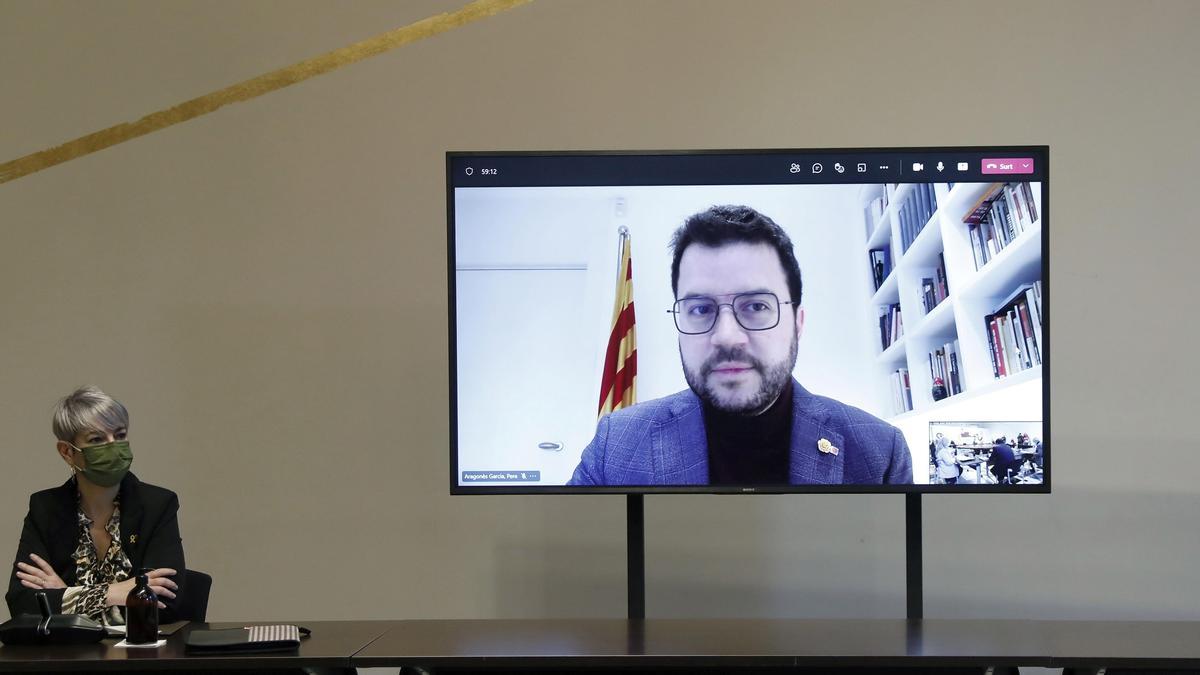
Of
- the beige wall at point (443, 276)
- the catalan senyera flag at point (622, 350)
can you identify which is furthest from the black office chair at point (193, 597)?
the catalan senyera flag at point (622, 350)

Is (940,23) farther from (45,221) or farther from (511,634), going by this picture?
(45,221)

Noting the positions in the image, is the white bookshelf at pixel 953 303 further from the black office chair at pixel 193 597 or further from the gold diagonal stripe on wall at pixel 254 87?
the black office chair at pixel 193 597

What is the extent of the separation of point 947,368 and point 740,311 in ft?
1.89


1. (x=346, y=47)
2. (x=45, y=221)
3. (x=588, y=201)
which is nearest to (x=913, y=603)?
(x=588, y=201)

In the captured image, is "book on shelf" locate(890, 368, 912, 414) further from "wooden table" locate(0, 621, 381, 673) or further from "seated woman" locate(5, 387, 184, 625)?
"seated woman" locate(5, 387, 184, 625)

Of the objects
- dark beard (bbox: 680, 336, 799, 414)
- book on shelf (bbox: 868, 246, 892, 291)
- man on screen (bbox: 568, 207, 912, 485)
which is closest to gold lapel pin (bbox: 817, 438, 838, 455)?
man on screen (bbox: 568, 207, 912, 485)

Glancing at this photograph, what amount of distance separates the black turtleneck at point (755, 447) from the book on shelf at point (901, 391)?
0.28 meters

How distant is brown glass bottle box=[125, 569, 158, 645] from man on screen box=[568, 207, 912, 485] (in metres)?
1.14

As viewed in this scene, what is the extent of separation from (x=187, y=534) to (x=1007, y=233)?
2.84 metres

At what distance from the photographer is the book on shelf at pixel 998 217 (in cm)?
291

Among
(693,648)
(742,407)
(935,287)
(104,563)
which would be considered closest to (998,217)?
(935,287)

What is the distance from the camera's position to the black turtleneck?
2943 mm

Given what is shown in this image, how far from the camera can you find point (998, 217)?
2.93 metres

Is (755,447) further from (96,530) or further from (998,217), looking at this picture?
(96,530)
